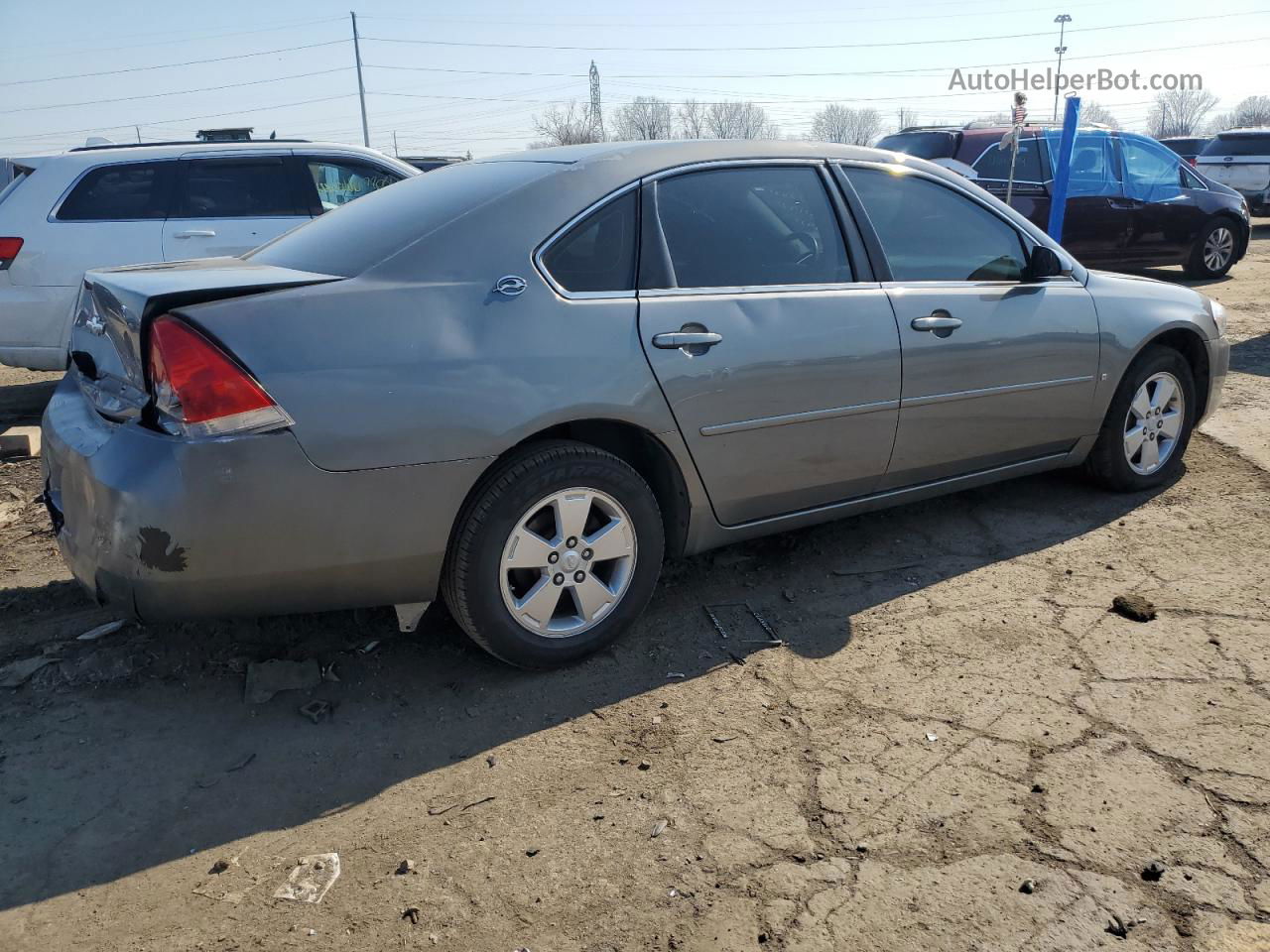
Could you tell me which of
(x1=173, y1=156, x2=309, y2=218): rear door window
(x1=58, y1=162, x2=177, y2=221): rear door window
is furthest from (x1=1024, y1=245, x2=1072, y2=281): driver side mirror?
(x1=58, y1=162, x2=177, y2=221): rear door window

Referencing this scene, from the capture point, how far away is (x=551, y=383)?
315cm

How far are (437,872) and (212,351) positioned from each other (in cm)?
146

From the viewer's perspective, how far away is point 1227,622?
12.1ft

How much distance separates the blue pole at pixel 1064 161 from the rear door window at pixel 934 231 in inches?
252

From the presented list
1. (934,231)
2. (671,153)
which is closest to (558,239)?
(671,153)

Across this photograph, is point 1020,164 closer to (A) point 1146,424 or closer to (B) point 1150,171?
(B) point 1150,171

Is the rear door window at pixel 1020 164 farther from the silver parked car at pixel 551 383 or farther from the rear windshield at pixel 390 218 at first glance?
the rear windshield at pixel 390 218

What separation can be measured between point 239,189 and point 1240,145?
1972 centimetres

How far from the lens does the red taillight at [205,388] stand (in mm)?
2766

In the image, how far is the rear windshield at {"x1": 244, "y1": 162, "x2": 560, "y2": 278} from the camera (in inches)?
127

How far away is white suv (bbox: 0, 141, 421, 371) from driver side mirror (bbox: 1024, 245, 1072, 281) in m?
4.24

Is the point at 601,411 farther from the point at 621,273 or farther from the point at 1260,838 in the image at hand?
the point at 1260,838

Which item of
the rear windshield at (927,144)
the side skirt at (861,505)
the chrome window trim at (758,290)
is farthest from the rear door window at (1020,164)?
the chrome window trim at (758,290)

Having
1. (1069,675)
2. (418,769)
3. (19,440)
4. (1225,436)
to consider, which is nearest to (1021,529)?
(1069,675)
